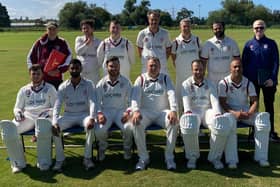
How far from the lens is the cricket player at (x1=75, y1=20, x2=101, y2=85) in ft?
25.5

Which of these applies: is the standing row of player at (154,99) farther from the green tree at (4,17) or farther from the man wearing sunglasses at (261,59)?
the green tree at (4,17)

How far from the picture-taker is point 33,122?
6488 mm

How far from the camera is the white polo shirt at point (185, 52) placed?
24.9 feet

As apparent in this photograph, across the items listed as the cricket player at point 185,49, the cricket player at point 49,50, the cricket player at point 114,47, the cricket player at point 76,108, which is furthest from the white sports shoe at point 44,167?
the cricket player at point 185,49

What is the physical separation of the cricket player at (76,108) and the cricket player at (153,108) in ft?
2.25

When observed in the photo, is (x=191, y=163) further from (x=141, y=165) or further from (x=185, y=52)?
(x=185, y=52)

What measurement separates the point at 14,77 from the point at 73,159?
36.3 feet

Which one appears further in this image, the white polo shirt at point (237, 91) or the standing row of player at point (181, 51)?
the standing row of player at point (181, 51)

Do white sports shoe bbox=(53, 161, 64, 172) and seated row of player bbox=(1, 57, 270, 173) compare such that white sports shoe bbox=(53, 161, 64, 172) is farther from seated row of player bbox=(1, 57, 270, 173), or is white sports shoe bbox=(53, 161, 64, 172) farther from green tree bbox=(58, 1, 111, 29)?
green tree bbox=(58, 1, 111, 29)

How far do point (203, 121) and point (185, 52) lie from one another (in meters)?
1.77

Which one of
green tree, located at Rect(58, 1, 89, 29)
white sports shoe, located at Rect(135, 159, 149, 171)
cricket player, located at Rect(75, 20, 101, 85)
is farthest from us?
green tree, located at Rect(58, 1, 89, 29)

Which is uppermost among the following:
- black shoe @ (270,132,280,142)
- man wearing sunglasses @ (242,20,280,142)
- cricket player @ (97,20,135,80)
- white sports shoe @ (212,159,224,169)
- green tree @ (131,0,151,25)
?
green tree @ (131,0,151,25)

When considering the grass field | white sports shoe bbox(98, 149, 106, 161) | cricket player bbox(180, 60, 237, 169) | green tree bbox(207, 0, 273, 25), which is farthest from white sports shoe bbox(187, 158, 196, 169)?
green tree bbox(207, 0, 273, 25)

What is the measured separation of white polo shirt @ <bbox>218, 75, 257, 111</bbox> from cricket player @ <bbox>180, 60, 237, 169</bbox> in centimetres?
25
